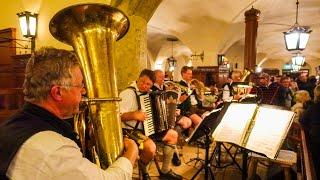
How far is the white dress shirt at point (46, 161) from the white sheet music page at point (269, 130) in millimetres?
1938

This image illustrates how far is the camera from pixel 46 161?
1.26m

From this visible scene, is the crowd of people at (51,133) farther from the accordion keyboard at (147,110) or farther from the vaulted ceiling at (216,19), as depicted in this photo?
the vaulted ceiling at (216,19)

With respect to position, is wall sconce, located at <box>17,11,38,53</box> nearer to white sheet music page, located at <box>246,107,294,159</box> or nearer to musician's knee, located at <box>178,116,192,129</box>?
musician's knee, located at <box>178,116,192,129</box>

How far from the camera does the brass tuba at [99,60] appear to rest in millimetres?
1781

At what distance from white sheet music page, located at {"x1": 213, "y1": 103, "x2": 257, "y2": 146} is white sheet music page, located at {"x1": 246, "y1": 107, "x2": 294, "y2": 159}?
11 cm

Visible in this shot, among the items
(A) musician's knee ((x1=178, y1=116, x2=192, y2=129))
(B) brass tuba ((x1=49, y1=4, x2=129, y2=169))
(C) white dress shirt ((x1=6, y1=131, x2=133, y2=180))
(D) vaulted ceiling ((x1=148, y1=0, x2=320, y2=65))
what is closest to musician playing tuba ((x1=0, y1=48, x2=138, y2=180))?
(C) white dress shirt ((x1=6, y1=131, x2=133, y2=180))

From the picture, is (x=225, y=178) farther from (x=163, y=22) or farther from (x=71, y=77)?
(x=163, y=22)

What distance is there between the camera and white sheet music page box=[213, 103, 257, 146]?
10.3 feet

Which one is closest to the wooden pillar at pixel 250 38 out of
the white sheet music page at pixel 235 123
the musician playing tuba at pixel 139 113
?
the musician playing tuba at pixel 139 113

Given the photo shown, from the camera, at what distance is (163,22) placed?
1001 centimetres

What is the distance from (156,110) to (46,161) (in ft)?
8.13

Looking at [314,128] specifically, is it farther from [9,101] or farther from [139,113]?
[9,101]

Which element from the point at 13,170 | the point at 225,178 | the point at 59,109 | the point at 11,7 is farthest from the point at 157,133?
the point at 11,7

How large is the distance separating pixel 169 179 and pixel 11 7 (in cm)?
524
